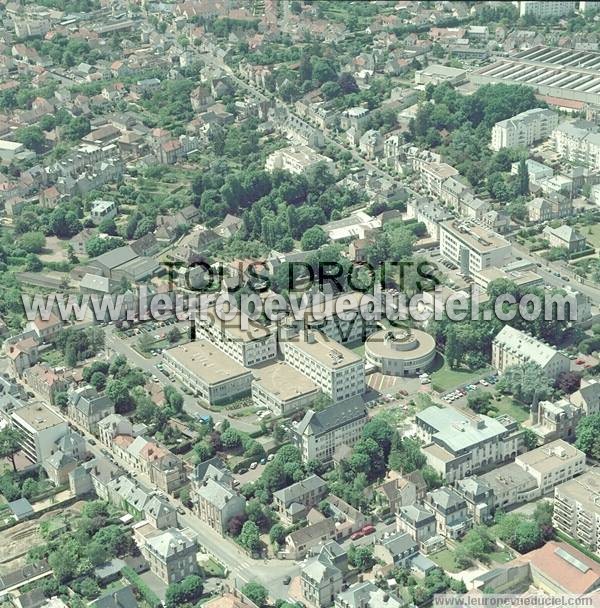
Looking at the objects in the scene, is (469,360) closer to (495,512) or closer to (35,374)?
(495,512)

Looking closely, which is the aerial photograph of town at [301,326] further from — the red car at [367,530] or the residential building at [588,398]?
the red car at [367,530]

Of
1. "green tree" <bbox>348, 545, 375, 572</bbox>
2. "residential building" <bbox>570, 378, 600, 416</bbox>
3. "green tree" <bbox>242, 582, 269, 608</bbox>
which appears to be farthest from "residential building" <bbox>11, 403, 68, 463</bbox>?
"residential building" <bbox>570, 378, 600, 416</bbox>

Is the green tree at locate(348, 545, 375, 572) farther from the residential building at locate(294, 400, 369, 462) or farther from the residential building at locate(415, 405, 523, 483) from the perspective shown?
the residential building at locate(294, 400, 369, 462)

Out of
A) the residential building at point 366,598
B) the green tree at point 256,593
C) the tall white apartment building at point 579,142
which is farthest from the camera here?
the tall white apartment building at point 579,142

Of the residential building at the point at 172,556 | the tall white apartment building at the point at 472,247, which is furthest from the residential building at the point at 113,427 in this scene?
Result: the tall white apartment building at the point at 472,247

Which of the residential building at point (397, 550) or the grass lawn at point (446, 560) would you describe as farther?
the grass lawn at point (446, 560)

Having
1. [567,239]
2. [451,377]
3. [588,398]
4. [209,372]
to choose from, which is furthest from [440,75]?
[588,398]
